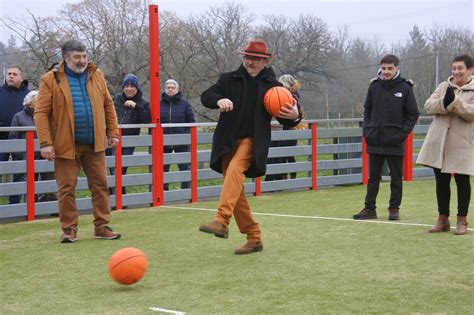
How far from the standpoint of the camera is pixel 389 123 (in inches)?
395

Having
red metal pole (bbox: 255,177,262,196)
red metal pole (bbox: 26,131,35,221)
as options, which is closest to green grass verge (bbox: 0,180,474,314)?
red metal pole (bbox: 26,131,35,221)

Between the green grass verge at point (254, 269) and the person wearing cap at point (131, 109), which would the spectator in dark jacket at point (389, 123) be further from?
the person wearing cap at point (131, 109)

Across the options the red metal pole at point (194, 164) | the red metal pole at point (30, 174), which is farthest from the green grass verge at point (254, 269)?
the red metal pole at point (194, 164)

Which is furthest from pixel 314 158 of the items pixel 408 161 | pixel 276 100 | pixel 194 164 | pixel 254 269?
pixel 254 269

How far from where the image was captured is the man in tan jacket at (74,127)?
27.9 feet

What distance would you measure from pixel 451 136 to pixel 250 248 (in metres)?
2.55

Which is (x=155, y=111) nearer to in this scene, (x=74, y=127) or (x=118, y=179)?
(x=118, y=179)

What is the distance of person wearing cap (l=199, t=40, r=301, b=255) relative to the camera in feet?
24.3

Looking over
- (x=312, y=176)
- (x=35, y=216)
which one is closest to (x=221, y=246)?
(x=35, y=216)

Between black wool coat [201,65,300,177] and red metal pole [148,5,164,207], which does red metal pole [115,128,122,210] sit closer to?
red metal pole [148,5,164,207]

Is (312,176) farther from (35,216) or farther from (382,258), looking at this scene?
(382,258)

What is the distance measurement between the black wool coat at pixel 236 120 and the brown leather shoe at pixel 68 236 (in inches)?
79.9

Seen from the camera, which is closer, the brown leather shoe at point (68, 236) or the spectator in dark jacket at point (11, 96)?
the brown leather shoe at point (68, 236)

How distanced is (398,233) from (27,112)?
526 centimetres
